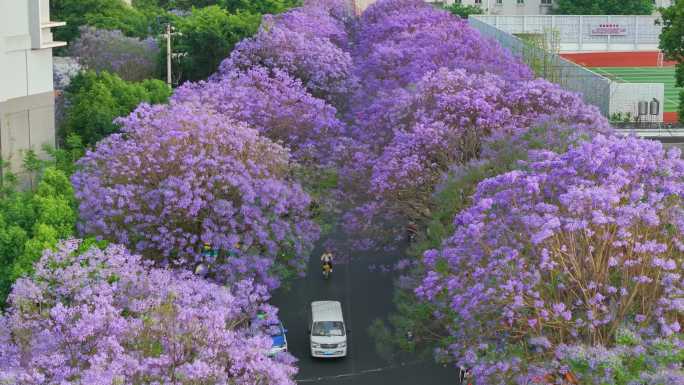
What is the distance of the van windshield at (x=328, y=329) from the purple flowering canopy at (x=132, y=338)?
9940mm

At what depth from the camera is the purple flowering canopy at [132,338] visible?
1512 cm

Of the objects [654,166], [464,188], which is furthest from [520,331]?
[464,188]

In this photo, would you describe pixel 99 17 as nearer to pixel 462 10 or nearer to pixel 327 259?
pixel 462 10

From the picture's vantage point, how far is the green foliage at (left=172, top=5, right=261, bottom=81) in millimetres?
56375

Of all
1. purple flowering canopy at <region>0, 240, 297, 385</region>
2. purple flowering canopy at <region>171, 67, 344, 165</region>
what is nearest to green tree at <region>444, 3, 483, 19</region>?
purple flowering canopy at <region>171, 67, 344, 165</region>

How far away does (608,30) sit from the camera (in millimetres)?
88125

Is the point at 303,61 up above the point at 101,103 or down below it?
above

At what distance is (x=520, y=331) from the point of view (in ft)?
57.1

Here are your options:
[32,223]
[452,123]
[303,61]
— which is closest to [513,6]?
[303,61]

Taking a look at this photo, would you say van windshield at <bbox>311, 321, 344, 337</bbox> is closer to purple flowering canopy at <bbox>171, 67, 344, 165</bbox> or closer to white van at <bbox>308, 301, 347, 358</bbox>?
white van at <bbox>308, 301, 347, 358</bbox>

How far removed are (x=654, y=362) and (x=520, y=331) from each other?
91.4 inches

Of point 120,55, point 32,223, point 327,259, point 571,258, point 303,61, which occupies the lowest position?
point 327,259

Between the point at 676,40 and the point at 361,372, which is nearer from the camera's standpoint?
the point at 361,372

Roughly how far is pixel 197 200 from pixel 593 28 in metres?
68.4
